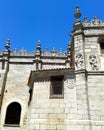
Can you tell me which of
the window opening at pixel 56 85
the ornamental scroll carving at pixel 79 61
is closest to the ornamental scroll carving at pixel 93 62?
the ornamental scroll carving at pixel 79 61

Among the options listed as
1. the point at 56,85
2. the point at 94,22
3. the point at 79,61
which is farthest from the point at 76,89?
the point at 94,22

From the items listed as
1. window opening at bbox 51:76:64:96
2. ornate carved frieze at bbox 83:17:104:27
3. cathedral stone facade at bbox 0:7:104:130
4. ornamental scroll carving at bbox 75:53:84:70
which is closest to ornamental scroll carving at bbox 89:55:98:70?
cathedral stone facade at bbox 0:7:104:130

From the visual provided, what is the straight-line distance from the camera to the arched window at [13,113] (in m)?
19.1

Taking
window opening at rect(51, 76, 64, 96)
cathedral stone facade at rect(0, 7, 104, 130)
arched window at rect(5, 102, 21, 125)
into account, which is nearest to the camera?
cathedral stone facade at rect(0, 7, 104, 130)

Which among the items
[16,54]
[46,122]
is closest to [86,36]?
[46,122]

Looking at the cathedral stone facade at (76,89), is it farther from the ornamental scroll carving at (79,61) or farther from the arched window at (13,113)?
the arched window at (13,113)

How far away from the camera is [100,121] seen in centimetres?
1177

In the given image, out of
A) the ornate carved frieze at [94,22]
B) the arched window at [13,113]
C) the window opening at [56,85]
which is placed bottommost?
the arched window at [13,113]

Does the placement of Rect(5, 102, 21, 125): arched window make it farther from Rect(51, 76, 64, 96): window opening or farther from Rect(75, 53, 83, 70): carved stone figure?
Rect(75, 53, 83, 70): carved stone figure

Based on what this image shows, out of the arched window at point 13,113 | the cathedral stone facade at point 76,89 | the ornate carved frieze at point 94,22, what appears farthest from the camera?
the arched window at point 13,113

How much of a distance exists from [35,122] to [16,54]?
38.2 feet

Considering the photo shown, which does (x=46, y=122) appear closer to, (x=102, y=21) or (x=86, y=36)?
(x=86, y=36)

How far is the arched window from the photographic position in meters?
19.1

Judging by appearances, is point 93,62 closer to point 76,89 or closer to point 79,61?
point 79,61
